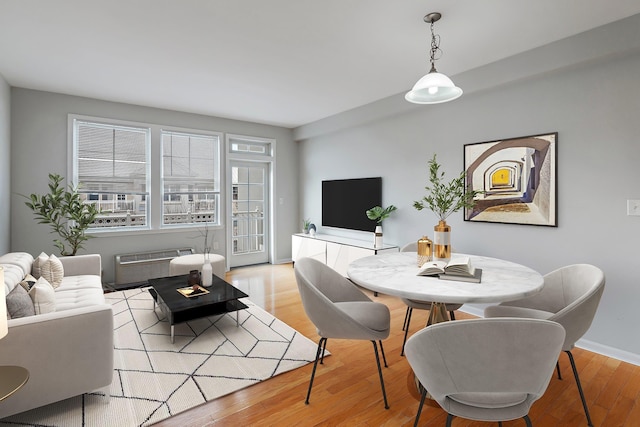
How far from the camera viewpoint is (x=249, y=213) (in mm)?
5953

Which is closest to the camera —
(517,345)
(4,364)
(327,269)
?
(517,345)

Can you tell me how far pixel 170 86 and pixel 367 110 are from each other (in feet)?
8.27

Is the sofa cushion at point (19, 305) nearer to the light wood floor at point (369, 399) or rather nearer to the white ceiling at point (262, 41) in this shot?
the light wood floor at point (369, 399)

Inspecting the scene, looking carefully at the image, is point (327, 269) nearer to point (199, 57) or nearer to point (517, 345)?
point (517, 345)

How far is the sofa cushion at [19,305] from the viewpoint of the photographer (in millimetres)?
1886

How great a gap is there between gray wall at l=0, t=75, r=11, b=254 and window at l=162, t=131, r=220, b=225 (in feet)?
5.61

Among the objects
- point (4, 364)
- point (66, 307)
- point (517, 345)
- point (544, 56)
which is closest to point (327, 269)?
point (517, 345)

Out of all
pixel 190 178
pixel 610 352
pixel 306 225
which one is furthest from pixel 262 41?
pixel 610 352

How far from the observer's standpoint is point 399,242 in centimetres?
A: 439

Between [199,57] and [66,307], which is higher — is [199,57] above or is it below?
above

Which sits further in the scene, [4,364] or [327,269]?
[327,269]

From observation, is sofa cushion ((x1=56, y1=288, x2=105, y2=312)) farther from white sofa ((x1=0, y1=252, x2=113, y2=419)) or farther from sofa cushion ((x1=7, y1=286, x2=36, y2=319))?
white sofa ((x1=0, y1=252, x2=113, y2=419))

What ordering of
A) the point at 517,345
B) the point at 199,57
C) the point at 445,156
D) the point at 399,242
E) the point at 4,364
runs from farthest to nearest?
the point at 399,242, the point at 445,156, the point at 199,57, the point at 4,364, the point at 517,345

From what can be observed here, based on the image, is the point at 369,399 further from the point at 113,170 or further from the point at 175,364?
the point at 113,170
